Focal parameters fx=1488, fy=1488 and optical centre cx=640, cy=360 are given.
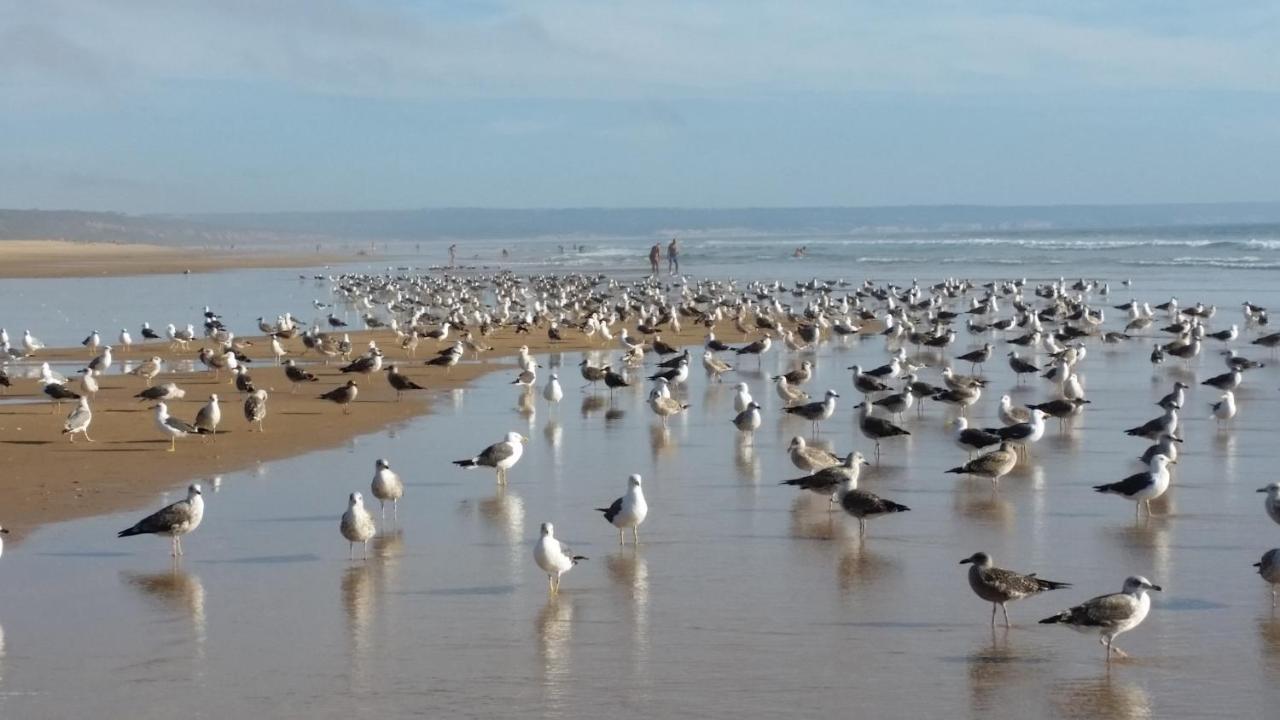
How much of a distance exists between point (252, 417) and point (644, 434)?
4.49 meters

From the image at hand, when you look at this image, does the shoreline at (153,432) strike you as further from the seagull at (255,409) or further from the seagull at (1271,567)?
the seagull at (1271,567)

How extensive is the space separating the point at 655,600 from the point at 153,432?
9.43m

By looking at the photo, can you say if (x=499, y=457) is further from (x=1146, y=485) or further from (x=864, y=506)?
(x=1146, y=485)

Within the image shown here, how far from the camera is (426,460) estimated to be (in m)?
15.3

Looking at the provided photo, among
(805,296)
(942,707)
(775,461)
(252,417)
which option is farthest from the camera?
(805,296)

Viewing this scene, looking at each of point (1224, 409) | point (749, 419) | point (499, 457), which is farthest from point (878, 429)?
point (1224, 409)

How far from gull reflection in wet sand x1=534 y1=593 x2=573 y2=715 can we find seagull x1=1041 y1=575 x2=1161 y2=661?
2732 mm

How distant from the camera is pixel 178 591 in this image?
999cm

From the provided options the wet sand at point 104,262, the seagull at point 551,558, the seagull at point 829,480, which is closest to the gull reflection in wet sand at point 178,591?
the seagull at point 551,558

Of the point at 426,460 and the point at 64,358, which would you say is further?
the point at 64,358

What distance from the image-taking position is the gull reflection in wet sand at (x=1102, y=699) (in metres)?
7.50

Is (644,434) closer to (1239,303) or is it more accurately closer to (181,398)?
(181,398)

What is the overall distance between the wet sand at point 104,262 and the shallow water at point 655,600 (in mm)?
53101

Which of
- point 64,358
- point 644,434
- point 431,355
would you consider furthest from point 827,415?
point 64,358
